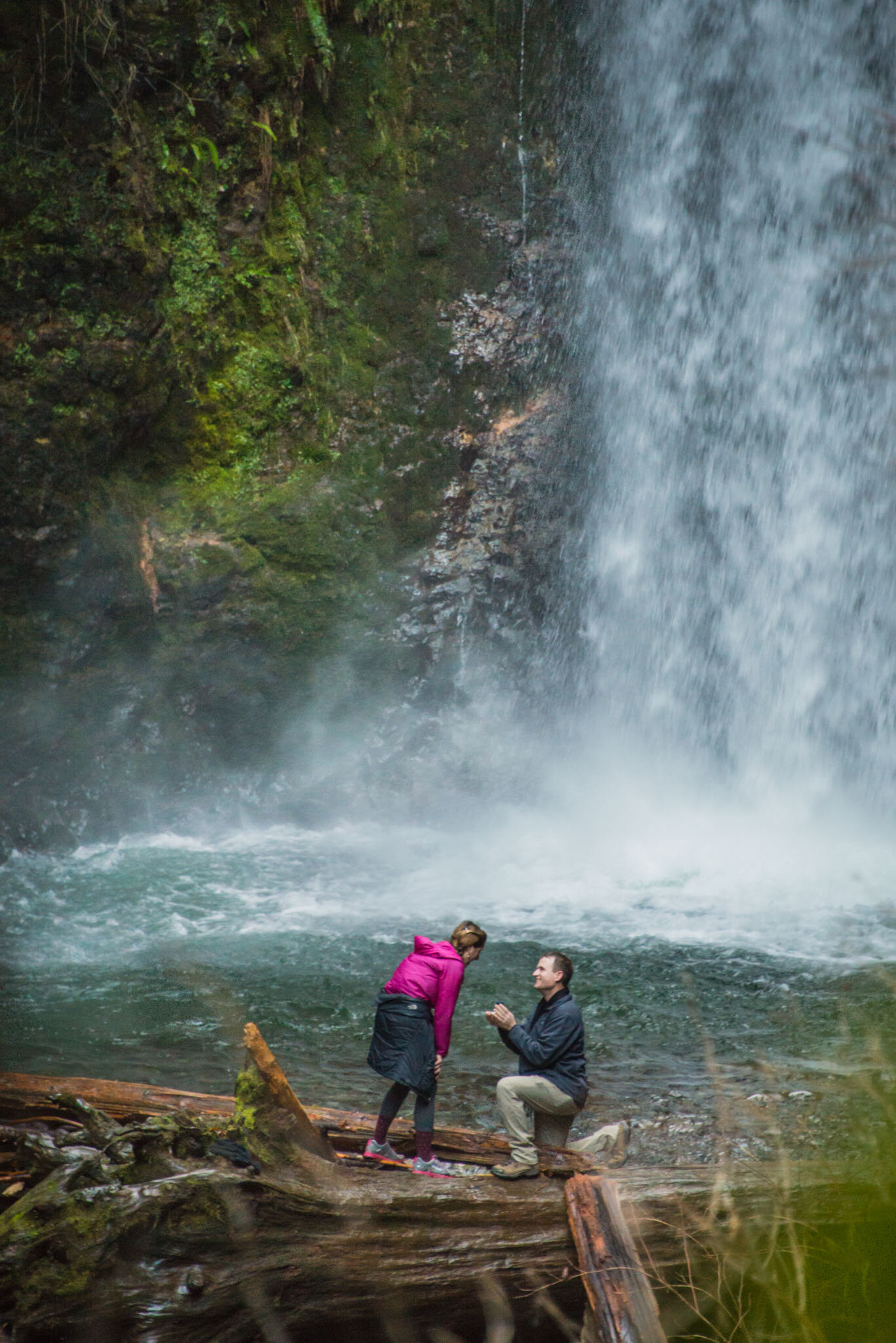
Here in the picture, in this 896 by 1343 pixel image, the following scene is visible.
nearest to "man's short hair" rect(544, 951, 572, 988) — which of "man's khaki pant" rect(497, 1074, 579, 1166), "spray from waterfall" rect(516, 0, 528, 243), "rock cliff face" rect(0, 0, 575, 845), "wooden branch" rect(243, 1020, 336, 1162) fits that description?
"man's khaki pant" rect(497, 1074, 579, 1166)

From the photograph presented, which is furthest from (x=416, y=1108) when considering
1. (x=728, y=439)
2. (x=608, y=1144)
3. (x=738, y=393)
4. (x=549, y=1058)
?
(x=738, y=393)

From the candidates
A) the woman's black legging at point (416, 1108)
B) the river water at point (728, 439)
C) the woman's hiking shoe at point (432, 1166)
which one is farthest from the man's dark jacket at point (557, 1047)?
the river water at point (728, 439)

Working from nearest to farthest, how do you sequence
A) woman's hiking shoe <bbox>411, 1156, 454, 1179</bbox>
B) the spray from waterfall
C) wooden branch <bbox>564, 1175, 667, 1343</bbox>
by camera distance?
wooden branch <bbox>564, 1175, 667, 1343</bbox> < woman's hiking shoe <bbox>411, 1156, 454, 1179</bbox> < the spray from waterfall

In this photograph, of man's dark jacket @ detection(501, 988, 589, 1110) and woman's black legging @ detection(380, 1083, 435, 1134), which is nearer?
woman's black legging @ detection(380, 1083, 435, 1134)

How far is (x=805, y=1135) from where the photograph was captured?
3.52 m

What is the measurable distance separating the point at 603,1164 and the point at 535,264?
970cm

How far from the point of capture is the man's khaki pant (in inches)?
130

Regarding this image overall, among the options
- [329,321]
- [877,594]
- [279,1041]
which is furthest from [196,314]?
[877,594]

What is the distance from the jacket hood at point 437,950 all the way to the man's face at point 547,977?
0.31 meters

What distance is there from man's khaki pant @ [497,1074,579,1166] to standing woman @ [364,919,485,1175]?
0.87ft

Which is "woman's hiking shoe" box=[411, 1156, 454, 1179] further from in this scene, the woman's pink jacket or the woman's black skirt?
the woman's pink jacket

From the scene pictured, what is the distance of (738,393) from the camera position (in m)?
11.0

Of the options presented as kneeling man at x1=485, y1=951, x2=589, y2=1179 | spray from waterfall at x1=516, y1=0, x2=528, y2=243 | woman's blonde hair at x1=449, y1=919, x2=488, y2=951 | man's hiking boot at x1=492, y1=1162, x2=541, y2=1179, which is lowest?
man's hiking boot at x1=492, y1=1162, x2=541, y2=1179

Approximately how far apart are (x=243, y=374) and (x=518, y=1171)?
26.9 feet
